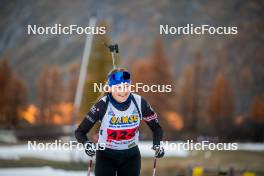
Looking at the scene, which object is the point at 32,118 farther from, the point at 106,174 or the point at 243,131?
the point at 106,174

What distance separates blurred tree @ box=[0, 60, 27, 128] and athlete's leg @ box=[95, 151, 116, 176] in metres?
9.21

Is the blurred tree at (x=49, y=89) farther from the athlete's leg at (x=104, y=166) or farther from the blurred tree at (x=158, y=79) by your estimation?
the athlete's leg at (x=104, y=166)

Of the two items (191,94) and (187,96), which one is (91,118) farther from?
(191,94)

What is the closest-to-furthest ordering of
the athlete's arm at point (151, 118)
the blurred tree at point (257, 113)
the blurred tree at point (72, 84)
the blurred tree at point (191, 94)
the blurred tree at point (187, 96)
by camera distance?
the athlete's arm at point (151, 118)
the blurred tree at point (257, 113)
the blurred tree at point (72, 84)
the blurred tree at point (191, 94)
the blurred tree at point (187, 96)

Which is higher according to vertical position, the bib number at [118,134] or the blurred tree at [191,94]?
the blurred tree at [191,94]

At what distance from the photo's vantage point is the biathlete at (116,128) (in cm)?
468

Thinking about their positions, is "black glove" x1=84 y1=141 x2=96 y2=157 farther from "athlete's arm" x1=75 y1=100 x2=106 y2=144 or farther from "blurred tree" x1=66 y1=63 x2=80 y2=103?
"blurred tree" x1=66 y1=63 x2=80 y2=103

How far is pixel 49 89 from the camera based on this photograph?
17969 millimetres

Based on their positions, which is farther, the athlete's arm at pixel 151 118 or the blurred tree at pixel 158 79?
the blurred tree at pixel 158 79

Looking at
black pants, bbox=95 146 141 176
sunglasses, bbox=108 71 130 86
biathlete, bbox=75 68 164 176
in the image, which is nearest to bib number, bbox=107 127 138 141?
biathlete, bbox=75 68 164 176

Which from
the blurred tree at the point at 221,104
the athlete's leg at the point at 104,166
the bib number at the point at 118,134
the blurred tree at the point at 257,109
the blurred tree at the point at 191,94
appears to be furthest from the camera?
the blurred tree at the point at 191,94

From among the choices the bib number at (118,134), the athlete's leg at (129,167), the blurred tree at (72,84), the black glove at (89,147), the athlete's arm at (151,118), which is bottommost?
the athlete's leg at (129,167)

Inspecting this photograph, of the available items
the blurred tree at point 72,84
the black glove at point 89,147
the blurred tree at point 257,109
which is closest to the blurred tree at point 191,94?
the blurred tree at point 257,109

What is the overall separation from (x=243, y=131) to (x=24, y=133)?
7.32 m
